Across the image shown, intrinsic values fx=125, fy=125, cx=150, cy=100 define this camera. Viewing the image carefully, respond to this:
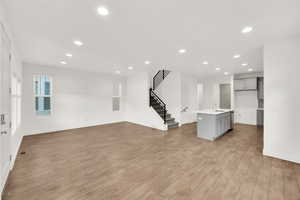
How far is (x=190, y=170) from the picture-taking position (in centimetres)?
262

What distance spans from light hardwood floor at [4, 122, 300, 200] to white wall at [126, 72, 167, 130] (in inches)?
95.3

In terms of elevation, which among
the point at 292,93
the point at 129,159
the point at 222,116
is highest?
the point at 292,93

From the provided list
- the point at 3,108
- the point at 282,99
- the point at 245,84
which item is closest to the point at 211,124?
the point at 282,99

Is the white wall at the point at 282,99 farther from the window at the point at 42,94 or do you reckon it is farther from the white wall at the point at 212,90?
the window at the point at 42,94

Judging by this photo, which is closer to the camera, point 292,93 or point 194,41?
point 292,93

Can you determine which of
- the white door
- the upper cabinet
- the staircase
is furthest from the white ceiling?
the upper cabinet

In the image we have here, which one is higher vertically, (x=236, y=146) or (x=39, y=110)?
(x=39, y=110)

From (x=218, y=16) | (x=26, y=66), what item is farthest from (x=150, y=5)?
(x=26, y=66)

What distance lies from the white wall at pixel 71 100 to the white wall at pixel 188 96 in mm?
4055

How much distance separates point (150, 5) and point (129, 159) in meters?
3.19

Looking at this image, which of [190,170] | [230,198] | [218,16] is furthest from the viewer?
[190,170]

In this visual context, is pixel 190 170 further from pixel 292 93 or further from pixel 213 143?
pixel 292 93

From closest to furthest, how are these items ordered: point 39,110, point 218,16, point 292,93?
point 218,16, point 292,93, point 39,110

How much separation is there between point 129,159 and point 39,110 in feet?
15.9
